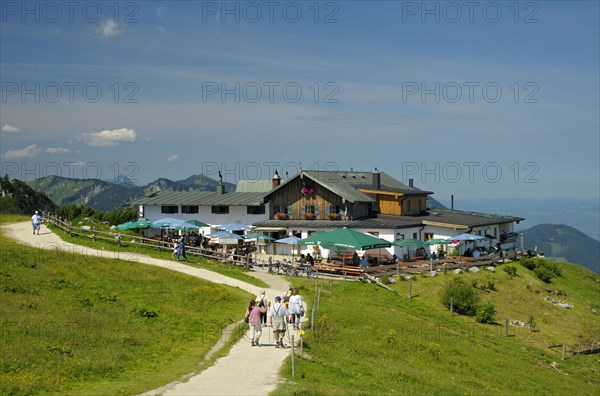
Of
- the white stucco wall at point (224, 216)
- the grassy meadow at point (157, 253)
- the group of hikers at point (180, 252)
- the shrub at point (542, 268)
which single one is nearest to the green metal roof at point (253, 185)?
the white stucco wall at point (224, 216)

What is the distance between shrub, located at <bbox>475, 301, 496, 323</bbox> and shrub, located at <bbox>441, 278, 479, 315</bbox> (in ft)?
2.02

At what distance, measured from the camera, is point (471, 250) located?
6100cm

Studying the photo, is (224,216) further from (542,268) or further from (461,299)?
(542,268)

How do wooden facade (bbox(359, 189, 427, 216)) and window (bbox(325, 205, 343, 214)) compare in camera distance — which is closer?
window (bbox(325, 205, 343, 214))

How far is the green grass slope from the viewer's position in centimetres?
2391

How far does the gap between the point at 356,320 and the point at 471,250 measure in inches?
1229

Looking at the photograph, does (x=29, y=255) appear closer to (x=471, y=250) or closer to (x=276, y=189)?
(x=276, y=189)

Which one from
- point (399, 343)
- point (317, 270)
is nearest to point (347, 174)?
point (317, 270)

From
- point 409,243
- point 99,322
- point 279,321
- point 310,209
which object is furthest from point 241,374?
point 310,209

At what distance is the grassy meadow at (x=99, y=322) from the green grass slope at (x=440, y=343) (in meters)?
4.71

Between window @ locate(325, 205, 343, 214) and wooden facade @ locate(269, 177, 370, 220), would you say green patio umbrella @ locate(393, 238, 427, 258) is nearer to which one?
wooden facade @ locate(269, 177, 370, 220)

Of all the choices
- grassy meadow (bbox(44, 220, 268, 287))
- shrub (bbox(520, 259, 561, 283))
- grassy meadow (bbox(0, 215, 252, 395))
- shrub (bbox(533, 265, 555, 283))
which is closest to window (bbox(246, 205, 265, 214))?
grassy meadow (bbox(44, 220, 268, 287))

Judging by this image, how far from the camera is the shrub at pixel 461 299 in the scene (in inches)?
1742

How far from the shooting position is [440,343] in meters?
32.6
